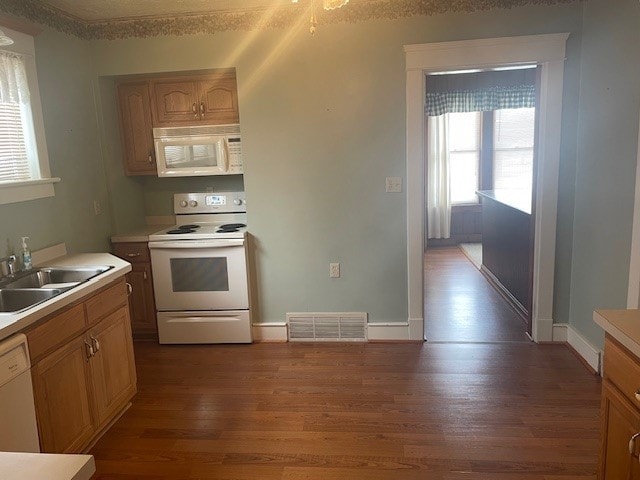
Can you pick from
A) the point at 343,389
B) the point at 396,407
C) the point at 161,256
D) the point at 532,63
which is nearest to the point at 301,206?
the point at 161,256

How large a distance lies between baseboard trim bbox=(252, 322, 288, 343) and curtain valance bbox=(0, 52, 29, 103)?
2.19 meters

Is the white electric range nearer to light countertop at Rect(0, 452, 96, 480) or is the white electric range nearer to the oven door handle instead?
the oven door handle

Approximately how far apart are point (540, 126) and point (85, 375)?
10.5 feet

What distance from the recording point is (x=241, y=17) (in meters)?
3.41

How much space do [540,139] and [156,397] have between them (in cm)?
306

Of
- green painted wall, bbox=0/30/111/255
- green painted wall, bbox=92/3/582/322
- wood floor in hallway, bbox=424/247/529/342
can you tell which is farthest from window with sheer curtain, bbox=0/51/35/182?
wood floor in hallway, bbox=424/247/529/342

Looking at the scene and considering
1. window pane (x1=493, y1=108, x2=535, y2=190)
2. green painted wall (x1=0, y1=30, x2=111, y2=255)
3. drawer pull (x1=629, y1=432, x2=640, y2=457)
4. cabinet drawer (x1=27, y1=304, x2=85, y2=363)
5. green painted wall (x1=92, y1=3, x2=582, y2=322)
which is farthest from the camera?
window pane (x1=493, y1=108, x2=535, y2=190)

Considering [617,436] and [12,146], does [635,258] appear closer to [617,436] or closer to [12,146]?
[617,436]

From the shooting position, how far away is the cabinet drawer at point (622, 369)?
141cm

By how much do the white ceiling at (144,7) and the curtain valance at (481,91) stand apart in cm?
386

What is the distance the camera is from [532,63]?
128 inches

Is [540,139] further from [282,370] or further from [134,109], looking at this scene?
[134,109]

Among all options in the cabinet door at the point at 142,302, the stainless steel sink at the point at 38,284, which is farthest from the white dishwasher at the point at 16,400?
the cabinet door at the point at 142,302

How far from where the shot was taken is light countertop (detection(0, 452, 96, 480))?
33.4 inches
